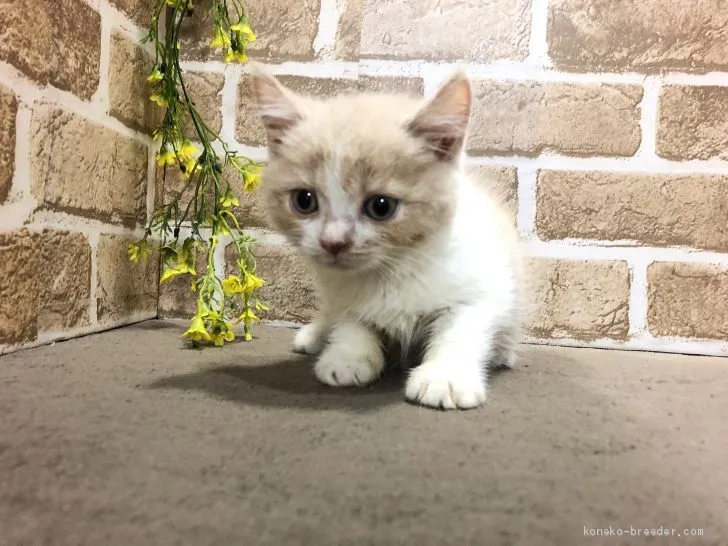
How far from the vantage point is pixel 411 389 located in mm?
719

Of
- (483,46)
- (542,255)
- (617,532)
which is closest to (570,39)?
(483,46)

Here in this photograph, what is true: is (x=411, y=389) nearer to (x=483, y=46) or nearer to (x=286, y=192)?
(x=286, y=192)

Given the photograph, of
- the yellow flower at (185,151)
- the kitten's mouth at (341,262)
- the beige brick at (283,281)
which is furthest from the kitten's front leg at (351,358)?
the yellow flower at (185,151)

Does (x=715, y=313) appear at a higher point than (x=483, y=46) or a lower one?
lower

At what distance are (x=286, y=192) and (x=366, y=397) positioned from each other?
32 centimetres

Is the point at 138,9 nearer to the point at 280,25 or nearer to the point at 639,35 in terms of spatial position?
the point at 280,25

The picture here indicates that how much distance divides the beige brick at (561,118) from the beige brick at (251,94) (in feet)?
0.97

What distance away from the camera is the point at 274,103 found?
2.83 feet

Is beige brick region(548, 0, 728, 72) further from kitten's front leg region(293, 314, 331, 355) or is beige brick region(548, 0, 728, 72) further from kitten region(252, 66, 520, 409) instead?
kitten's front leg region(293, 314, 331, 355)

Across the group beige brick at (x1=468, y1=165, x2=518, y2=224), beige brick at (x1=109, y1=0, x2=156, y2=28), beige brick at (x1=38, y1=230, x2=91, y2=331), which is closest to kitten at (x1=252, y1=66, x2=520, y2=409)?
beige brick at (x1=468, y1=165, x2=518, y2=224)

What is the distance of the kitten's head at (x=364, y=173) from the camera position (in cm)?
78

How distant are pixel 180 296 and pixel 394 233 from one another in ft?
2.36

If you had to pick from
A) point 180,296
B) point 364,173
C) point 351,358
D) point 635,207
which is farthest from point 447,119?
point 180,296

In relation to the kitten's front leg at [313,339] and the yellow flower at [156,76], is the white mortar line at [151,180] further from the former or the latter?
the kitten's front leg at [313,339]
